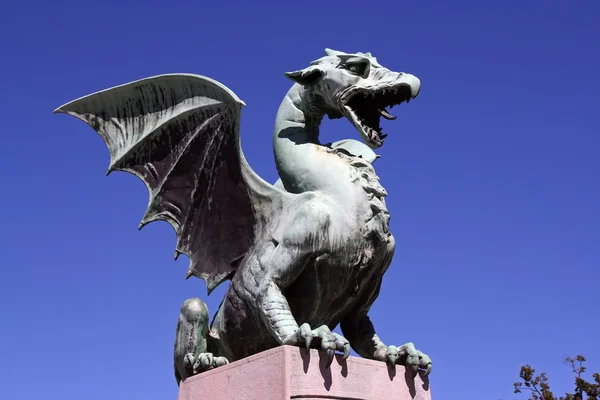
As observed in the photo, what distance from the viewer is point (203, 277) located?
6184 millimetres

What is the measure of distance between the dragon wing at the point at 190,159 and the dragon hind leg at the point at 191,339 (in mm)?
Result: 320

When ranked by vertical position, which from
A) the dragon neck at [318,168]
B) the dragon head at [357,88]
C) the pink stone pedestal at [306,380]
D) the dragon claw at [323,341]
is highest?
the dragon head at [357,88]

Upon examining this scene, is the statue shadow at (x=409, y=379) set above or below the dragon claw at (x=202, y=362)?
below

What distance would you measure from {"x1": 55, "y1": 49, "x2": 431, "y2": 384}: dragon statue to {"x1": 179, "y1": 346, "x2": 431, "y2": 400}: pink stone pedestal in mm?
129

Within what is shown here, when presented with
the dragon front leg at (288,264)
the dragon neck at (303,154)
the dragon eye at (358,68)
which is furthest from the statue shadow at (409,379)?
the dragon eye at (358,68)

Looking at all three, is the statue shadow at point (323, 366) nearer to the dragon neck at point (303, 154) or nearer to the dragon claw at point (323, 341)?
the dragon claw at point (323, 341)

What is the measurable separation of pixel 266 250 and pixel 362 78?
1.65 metres

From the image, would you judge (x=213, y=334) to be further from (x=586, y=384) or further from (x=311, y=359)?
(x=586, y=384)

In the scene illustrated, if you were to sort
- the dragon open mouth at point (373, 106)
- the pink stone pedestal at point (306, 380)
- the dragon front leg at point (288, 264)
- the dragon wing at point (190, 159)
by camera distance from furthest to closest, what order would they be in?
1. the dragon wing at point (190, 159)
2. the dragon open mouth at point (373, 106)
3. the dragon front leg at point (288, 264)
4. the pink stone pedestal at point (306, 380)

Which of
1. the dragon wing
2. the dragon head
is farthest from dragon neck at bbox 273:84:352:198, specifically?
the dragon wing

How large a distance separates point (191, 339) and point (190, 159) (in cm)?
164

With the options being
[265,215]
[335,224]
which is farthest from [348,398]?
[265,215]

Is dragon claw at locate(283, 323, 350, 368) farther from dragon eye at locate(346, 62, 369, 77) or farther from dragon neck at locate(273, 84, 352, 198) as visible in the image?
dragon eye at locate(346, 62, 369, 77)

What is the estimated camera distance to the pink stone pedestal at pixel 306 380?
4.59 m
